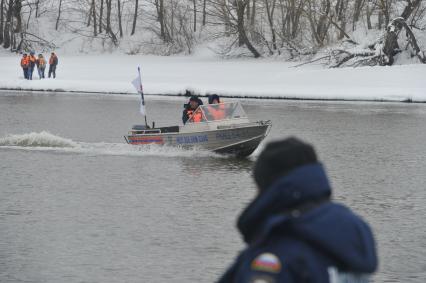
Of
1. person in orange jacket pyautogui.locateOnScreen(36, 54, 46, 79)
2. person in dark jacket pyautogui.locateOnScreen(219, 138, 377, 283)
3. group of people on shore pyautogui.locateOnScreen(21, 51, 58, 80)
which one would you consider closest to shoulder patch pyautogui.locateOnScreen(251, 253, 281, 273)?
person in dark jacket pyautogui.locateOnScreen(219, 138, 377, 283)

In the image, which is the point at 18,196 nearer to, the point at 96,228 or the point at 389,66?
the point at 96,228

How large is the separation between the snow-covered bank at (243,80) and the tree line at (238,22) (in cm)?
300

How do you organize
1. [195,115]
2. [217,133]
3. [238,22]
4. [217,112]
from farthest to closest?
[238,22] → [217,112] → [195,115] → [217,133]

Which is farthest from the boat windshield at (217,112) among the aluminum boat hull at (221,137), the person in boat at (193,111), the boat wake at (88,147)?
the boat wake at (88,147)

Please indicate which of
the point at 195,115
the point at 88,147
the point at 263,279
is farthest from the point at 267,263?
the point at 88,147

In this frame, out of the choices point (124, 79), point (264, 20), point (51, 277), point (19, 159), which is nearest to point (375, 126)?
point (19, 159)

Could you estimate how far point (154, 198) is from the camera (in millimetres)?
14977

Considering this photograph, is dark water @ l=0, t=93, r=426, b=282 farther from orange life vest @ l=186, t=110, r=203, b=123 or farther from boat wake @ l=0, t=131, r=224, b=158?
orange life vest @ l=186, t=110, r=203, b=123

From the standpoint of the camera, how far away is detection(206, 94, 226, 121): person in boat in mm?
21750

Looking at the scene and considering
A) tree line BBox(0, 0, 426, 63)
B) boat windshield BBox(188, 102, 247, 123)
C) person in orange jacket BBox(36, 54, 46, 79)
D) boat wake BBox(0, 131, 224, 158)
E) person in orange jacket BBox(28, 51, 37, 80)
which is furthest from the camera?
tree line BBox(0, 0, 426, 63)

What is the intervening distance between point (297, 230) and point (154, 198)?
12147mm

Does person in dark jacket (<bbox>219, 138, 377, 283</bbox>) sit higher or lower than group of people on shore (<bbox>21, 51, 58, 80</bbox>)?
higher

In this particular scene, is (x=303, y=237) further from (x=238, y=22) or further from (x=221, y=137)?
(x=238, y=22)

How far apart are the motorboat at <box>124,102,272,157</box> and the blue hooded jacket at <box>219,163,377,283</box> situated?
59.7 feet
